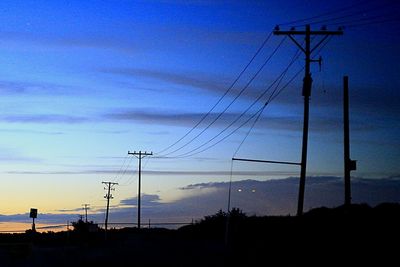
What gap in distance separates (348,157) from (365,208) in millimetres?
2823

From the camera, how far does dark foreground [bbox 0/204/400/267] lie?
26.1m

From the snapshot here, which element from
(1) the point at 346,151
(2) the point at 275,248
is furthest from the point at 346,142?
(2) the point at 275,248

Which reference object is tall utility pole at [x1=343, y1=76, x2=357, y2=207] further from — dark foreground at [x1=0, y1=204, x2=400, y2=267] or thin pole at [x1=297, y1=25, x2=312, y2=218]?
thin pole at [x1=297, y1=25, x2=312, y2=218]

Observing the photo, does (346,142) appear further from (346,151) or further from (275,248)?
(275,248)

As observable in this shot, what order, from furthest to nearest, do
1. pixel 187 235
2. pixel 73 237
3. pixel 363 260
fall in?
pixel 73 237
pixel 187 235
pixel 363 260

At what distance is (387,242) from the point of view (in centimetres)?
2548

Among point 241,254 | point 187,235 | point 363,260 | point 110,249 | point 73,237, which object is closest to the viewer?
point 363,260

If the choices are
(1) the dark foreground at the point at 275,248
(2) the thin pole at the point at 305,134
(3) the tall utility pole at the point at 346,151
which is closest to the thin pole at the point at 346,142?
(3) the tall utility pole at the point at 346,151

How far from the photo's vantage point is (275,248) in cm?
3152

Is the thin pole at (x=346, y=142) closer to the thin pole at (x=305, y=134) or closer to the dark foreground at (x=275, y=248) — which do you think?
the dark foreground at (x=275, y=248)

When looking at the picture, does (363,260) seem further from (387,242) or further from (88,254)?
(88,254)

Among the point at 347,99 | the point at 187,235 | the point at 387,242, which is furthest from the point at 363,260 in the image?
the point at 187,235

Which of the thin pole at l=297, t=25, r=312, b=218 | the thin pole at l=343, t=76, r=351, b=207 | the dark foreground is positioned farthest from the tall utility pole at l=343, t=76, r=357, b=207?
the thin pole at l=297, t=25, r=312, b=218

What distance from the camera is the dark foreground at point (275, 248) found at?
2609cm
